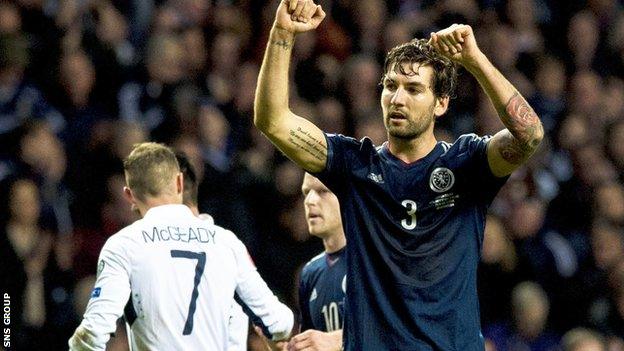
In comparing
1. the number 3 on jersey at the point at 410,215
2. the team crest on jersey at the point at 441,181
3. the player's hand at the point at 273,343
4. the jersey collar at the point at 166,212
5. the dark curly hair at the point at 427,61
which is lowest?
the player's hand at the point at 273,343

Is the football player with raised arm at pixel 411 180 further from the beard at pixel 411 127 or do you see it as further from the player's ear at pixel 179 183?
the player's ear at pixel 179 183

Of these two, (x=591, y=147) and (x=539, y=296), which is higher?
(x=591, y=147)

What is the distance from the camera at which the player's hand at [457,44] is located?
4020 millimetres

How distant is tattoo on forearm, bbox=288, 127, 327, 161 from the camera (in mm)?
4293

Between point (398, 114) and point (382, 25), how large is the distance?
6109 mm

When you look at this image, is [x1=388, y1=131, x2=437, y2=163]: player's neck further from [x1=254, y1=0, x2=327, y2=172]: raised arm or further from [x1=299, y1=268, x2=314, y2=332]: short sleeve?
[x1=299, y1=268, x2=314, y2=332]: short sleeve

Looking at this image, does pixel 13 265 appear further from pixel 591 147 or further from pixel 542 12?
pixel 542 12

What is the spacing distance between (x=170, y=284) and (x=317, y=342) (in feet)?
2.35

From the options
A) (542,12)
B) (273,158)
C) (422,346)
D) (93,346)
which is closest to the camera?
(422,346)

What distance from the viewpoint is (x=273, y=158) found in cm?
883

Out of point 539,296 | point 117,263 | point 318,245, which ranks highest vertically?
point 117,263

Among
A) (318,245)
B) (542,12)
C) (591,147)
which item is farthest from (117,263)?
(542,12)

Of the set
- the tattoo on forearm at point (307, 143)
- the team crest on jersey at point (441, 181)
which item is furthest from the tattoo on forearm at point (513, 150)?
the tattoo on forearm at point (307, 143)

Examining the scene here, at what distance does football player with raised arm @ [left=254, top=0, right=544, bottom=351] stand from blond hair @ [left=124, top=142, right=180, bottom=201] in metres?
1.20
